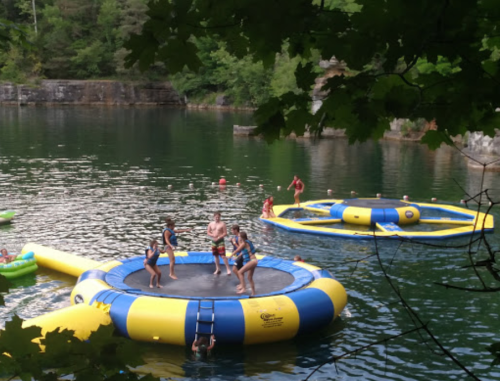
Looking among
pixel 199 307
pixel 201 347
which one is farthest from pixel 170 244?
pixel 201 347

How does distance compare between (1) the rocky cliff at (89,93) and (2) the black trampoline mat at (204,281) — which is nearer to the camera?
(2) the black trampoline mat at (204,281)

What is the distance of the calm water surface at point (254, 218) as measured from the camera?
12508 millimetres

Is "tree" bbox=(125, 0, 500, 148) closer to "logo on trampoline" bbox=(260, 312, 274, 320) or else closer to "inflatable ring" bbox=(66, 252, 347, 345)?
"inflatable ring" bbox=(66, 252, 347, 345)

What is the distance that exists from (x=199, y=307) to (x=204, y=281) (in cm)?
248

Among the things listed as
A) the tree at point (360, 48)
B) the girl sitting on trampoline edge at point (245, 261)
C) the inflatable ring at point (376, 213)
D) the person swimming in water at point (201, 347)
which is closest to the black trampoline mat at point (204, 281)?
the girl sitting on trampoline edge at point (245, 261)

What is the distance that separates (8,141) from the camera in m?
45.4

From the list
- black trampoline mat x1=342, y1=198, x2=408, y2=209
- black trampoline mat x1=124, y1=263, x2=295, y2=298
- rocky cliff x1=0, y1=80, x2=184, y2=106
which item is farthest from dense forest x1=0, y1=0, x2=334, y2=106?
black trampoline mat x1=124, y1=263, x2=295, y2=298

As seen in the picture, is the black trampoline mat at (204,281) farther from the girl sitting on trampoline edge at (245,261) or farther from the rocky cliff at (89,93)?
the rocky cliff at (89,93)

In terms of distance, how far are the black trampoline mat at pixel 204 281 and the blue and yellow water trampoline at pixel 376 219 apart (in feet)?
20.3

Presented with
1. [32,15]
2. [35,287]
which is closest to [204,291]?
[35,287]

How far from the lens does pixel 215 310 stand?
12945 millimetres

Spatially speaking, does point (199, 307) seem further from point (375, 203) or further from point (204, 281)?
point (375, 203)

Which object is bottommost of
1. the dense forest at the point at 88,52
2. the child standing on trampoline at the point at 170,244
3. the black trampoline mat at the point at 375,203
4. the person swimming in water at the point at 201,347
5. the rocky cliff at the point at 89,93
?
the person swimming in water at the point at 201,347

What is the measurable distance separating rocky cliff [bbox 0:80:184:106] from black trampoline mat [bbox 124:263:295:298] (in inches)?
2754
